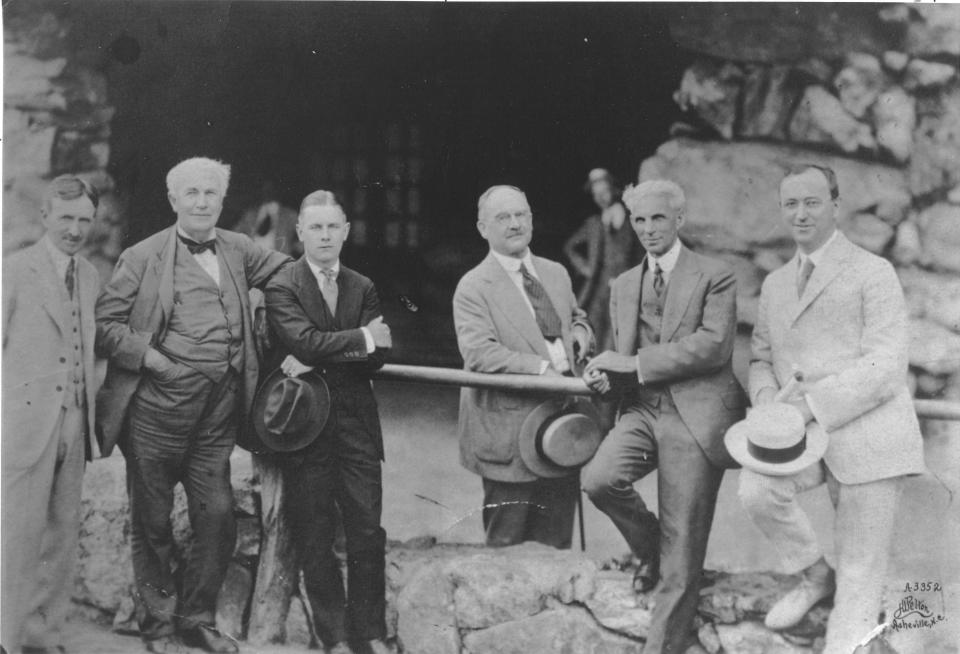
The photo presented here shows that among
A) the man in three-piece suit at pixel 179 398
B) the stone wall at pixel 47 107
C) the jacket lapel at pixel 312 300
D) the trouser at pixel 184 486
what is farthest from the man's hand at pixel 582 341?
the stone wall at pixel 47 107

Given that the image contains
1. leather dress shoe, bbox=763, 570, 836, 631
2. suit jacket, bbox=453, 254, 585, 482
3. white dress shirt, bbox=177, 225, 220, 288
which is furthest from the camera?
white dress shirt, bbox=177, 225, 220, 288

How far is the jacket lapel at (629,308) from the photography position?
17.5 feet

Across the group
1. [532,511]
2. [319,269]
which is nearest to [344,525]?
[532,511]

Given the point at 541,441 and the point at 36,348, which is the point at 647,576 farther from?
the point at 36,348

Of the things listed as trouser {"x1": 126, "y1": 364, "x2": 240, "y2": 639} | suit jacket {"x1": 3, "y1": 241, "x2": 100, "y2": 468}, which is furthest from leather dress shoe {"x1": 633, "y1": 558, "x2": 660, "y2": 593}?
suit jacket {"x1": 3, "y1": 241, "x2": 100, "y2": 468}

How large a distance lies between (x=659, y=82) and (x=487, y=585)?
110 inches

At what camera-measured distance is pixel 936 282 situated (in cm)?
538

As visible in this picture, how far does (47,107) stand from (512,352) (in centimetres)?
296

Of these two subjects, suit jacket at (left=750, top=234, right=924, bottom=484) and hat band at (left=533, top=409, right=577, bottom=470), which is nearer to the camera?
suit jacket at (left=750, top=234, right=924, bottom=484)

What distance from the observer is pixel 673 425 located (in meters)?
5.23

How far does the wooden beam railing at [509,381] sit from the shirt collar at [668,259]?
27.9 inches

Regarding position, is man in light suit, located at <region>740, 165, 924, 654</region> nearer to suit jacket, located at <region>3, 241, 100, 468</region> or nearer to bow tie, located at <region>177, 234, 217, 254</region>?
bow tie, located at <region>177, 234, 217, 254</region>

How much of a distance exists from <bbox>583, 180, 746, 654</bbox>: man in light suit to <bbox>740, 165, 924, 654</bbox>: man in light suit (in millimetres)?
233

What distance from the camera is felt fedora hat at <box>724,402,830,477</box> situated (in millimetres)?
5035
